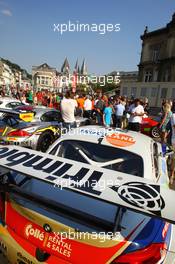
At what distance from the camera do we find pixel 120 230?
1.67 metres

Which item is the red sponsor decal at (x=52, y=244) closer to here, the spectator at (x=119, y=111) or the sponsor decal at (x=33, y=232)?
the sponsor decal at (x=33, y=232)

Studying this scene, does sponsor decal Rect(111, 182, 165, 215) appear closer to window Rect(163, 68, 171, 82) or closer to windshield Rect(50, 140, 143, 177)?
windshield Rect(50, 140, 143, 177)

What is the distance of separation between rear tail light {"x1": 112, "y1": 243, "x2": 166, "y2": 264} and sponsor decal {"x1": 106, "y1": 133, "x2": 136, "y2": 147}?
144cm

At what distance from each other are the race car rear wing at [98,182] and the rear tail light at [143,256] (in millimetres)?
407

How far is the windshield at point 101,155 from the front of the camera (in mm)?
2676

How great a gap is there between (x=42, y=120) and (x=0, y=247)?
507cm

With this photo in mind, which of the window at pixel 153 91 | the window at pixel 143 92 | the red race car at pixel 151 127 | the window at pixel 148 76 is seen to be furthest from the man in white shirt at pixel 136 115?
the window at pixel 148 76

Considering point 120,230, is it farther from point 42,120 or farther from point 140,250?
point 42,120

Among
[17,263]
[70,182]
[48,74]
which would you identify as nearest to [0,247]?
[17,263]

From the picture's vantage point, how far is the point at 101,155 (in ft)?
9.55

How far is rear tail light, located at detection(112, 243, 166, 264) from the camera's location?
1532 millimetres

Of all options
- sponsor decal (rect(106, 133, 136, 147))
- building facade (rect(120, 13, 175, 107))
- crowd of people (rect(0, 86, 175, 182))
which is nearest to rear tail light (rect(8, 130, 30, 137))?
crowd of people (rect(0, 86, 175, 182))

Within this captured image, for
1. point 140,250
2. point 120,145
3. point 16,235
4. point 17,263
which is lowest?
point 17,263

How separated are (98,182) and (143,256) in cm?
59
